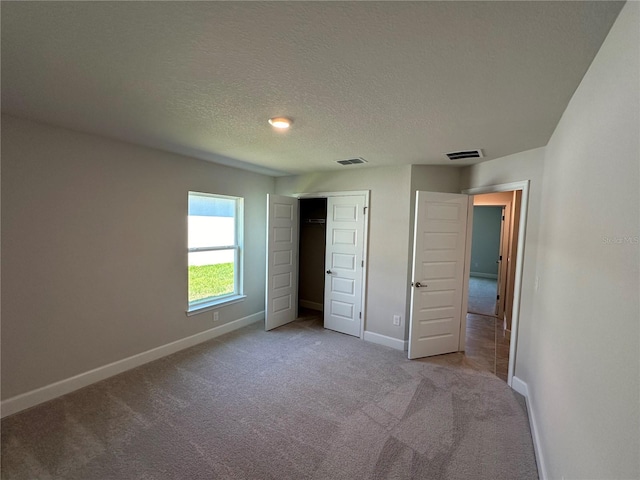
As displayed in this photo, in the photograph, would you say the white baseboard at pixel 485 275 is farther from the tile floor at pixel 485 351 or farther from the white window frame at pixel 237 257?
the white window frame at pixel 237 257

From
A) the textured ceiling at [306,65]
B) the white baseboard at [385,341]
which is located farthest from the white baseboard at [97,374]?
the textured ceiling at [306,65]

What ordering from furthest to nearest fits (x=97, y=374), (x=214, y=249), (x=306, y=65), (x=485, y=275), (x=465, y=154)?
(x=485, y=275)
(x=214, y=249)
(x=465, y=154)
(x=97, y=374)
(x=306, y=65)

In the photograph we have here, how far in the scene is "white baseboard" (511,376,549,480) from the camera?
1793 mm

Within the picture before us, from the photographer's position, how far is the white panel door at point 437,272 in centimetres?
335

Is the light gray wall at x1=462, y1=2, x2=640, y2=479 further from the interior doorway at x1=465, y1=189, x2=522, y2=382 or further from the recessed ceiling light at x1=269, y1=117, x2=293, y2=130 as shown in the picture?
the recessed ceiling light at x1=269, y1=117, x2=293, y2=130

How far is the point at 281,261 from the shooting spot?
173 inches

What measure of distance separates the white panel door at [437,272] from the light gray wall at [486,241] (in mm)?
5987

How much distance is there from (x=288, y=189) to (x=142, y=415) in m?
3.48

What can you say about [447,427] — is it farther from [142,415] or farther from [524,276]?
[142,415]

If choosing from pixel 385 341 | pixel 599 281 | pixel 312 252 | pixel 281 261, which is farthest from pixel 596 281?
pixel 312 252

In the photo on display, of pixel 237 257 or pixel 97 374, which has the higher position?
pixel 237 257

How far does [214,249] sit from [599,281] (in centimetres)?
390

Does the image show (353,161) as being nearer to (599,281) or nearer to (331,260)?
(331,260)

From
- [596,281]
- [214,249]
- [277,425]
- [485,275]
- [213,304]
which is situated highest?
[596,281]
